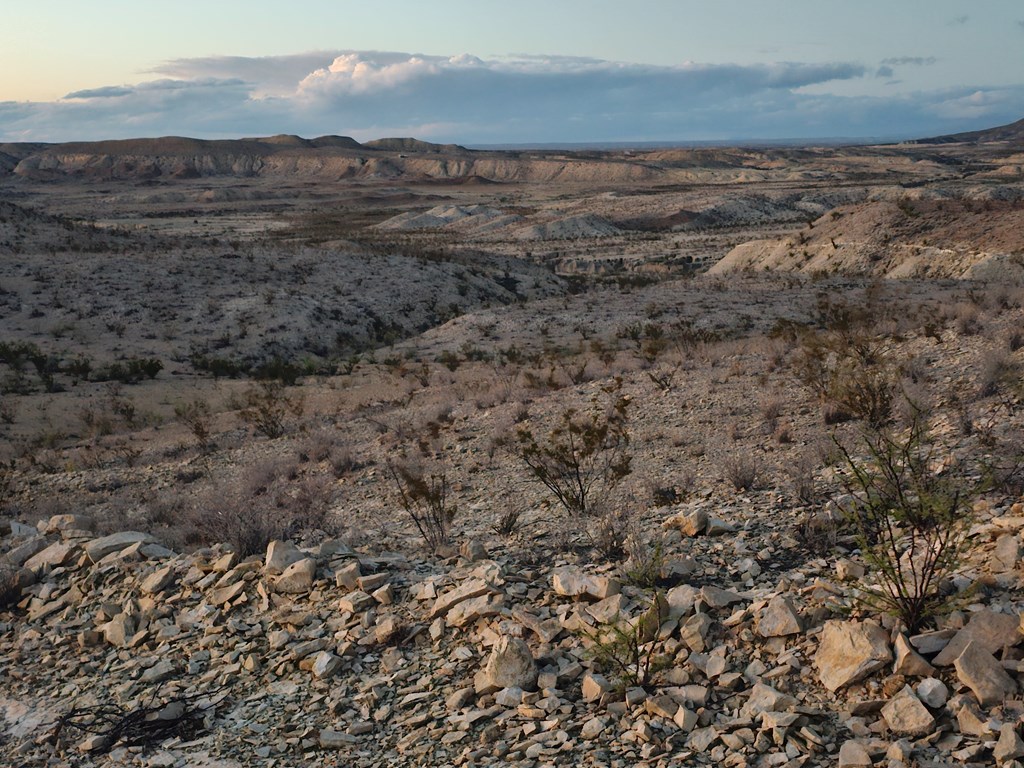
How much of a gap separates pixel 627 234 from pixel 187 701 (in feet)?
191

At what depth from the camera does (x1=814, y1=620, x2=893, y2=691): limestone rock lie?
12.6 ft

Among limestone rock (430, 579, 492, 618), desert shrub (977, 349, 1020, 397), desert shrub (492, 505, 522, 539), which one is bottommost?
desert shrub (492, 505, 522, 539)

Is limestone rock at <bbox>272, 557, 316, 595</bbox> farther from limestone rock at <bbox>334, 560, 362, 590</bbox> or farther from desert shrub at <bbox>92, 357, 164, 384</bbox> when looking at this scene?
desert shrub at <bbox>92, 357, 164, 384</bbox>

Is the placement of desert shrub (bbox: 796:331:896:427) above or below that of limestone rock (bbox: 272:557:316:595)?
above

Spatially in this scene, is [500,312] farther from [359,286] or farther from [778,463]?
[778,463]

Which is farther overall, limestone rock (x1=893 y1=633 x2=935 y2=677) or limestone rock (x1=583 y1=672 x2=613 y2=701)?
limestone rock (x1=583 y1=672 x2=613 y2=701)

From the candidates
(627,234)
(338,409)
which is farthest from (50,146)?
(338,409)

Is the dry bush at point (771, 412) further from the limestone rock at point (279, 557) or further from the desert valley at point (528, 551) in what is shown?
the limestone rock at point (279, 557)

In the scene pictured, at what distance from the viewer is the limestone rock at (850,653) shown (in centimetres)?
384

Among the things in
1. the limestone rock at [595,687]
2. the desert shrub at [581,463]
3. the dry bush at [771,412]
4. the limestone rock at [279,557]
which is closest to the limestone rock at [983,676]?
the limestone rock at [595,687]

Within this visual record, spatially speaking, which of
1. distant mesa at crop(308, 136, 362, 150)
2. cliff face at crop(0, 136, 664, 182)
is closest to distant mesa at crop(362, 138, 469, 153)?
distant mesa at crop(308, 136, 362, 150)

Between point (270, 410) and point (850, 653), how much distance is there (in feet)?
40.8

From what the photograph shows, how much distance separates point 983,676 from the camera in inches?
140

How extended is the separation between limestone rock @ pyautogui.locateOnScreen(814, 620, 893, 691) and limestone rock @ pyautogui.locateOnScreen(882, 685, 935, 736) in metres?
0.21
